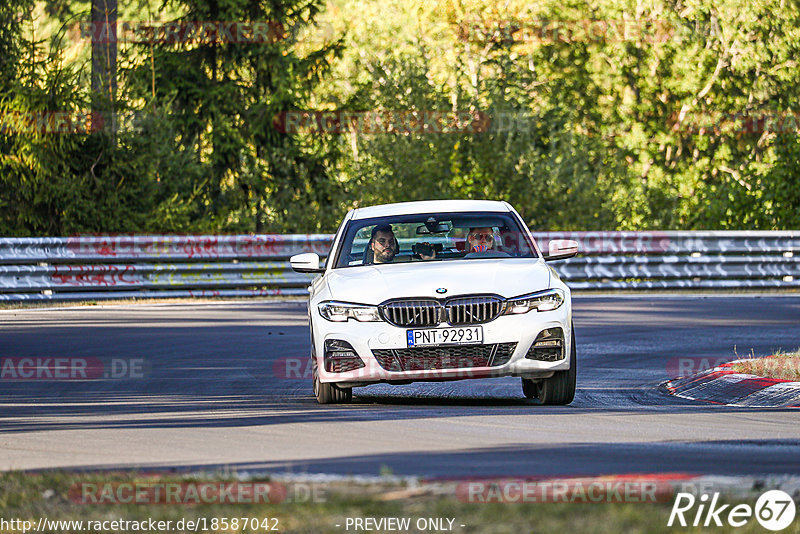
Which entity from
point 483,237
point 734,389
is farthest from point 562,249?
point 734,389

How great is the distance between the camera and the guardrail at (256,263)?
24250 mm

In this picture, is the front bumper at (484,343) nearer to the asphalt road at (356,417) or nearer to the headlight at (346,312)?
the headlight at (346,312)

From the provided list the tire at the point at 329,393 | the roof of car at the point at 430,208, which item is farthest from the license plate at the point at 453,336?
the roof of car at the point at 430,208

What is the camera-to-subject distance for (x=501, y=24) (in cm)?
5762

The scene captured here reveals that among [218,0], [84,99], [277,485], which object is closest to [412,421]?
[277,485]

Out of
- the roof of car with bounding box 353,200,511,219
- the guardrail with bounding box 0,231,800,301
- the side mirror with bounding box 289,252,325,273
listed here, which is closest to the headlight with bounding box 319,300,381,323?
the side mirror with bounding box 289,252,325,273

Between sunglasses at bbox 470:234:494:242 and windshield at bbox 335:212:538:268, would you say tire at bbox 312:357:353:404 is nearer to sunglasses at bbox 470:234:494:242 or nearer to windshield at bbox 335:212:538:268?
windshield at bbox 335:212:538:268

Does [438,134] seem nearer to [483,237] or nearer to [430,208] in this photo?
[430,208]

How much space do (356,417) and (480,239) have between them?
252 centimetres

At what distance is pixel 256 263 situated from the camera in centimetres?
2589

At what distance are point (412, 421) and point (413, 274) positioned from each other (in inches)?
69.8

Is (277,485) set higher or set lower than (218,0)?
lower

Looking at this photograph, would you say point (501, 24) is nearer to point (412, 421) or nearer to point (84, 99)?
point (84, 99)

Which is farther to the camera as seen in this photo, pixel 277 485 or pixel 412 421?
pixel 412 421
